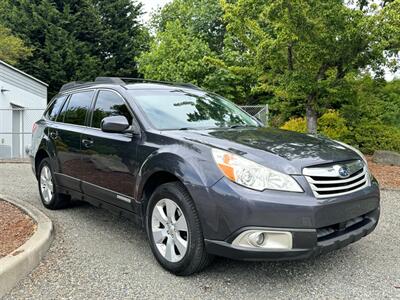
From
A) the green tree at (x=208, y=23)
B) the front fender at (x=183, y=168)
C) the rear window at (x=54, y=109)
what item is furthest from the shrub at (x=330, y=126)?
the green tree at (x=208, y=23)

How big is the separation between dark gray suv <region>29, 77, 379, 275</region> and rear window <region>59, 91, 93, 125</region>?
8cm

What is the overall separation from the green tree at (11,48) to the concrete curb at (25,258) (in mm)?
18390

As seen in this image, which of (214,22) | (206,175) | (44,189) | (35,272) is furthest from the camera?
(214,22)

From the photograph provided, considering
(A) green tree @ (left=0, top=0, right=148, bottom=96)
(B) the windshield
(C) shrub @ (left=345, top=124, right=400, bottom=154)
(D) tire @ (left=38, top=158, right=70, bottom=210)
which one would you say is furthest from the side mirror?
(A) green tree @ (left=0, top=0, right=148, bottom=96)

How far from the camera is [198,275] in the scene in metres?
3.59

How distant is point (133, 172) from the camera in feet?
13.2

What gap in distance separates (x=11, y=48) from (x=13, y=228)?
1836 cm

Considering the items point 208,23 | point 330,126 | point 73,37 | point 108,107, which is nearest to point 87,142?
point 108,107

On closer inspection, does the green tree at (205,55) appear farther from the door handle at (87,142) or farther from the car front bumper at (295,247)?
the car front bumper at (295,247)

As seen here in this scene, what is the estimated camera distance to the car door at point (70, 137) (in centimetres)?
502

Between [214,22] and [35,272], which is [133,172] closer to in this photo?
[35,272]

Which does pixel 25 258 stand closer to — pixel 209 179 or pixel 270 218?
pixel 209 179

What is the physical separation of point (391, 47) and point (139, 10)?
22954 millimetres

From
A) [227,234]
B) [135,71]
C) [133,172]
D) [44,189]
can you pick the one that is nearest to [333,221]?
[227,234]
